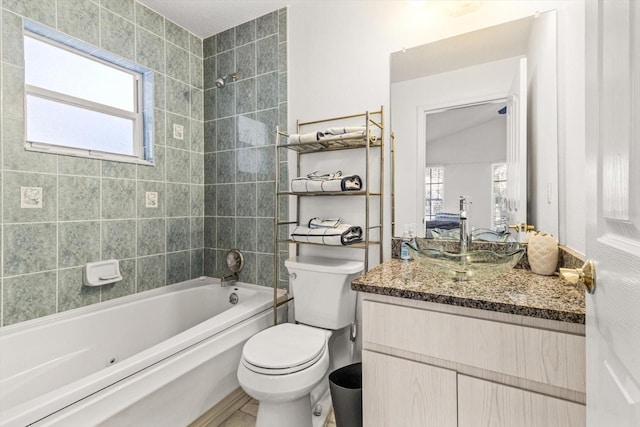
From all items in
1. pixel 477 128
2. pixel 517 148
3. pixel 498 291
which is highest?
pixel 477 128

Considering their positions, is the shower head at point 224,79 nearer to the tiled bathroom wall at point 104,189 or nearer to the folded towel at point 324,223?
the tiled bathroom wall at point 104,189

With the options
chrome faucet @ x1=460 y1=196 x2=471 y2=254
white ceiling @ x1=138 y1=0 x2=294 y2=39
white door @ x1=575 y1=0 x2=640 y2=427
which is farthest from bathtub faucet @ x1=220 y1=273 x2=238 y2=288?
white door @ x1=575 y1=0 x2=640 y2=427

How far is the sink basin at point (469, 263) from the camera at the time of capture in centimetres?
111

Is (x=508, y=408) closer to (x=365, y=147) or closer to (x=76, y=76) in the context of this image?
(x=365, y=147)

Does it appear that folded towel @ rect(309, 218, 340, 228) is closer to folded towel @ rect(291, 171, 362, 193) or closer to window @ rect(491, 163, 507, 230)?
folded towel @ rect(291, 171, 362, 193)

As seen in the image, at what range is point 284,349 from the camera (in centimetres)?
135

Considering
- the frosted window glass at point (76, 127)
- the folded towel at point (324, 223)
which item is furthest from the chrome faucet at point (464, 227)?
the frosted window glass at point (76, 127)

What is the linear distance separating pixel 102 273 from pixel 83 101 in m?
1.06

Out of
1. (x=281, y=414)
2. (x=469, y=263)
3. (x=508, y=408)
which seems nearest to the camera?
(x=508, y=408)

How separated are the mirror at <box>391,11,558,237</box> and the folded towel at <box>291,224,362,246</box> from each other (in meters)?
0.23

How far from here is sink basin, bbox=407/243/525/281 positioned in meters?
1.11

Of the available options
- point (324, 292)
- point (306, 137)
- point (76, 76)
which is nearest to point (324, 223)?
point (324, 292)

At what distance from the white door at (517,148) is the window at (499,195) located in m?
0.02

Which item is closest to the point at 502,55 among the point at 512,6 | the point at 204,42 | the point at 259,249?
the point at 512,6
